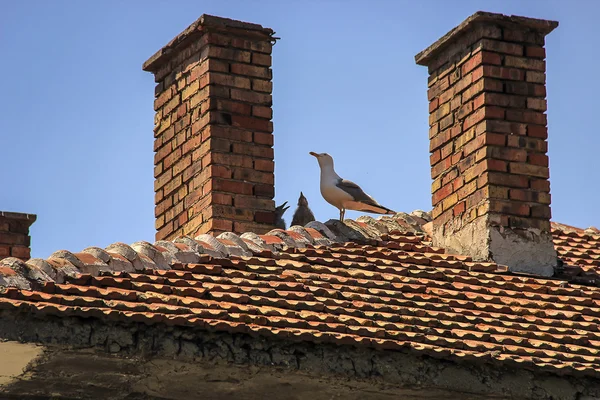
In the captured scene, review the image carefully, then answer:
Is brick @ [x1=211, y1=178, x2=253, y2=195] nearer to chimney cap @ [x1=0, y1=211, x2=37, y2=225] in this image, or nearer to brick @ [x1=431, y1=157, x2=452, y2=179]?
brick @ [x1=431, y1=157, x2=452, y2=179]

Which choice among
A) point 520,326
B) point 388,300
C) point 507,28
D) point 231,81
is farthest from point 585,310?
point 231,81

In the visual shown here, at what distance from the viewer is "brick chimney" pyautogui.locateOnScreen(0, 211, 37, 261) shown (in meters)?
13.8

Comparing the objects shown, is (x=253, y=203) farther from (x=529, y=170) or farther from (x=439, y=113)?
(x=529, y=170)

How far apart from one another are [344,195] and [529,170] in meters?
1.52

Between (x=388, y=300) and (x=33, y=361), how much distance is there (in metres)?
2.64

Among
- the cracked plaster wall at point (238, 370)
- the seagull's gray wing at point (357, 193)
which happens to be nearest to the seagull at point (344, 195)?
the seagull's gray wing at point (357, 193)

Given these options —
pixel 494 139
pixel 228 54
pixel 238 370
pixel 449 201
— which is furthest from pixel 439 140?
pixel 238 370

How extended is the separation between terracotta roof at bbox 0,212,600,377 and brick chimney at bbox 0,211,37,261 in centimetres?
362

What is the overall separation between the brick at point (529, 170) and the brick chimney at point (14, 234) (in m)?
4.70

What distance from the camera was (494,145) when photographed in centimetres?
1166

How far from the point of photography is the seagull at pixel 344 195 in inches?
476

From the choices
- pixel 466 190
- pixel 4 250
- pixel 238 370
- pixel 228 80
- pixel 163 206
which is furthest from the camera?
pixel 4 250

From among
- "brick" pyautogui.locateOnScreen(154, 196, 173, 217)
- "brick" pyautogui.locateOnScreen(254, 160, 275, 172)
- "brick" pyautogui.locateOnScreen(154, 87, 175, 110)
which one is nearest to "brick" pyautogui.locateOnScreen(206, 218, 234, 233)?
"brick" pyautogui.locateOnScreen(254, 160, 275, 172)

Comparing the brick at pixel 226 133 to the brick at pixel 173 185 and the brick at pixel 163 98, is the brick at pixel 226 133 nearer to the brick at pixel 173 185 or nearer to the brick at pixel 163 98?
the brick at pixel 173 185
